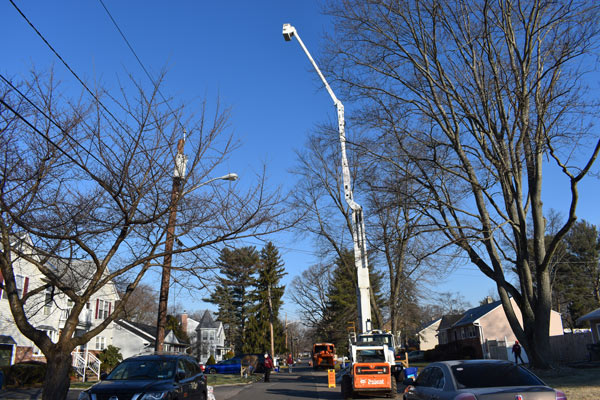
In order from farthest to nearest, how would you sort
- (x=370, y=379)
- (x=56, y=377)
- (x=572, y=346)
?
(x=572, y=346) < (x=370, y=379) < (x=56, y=377)

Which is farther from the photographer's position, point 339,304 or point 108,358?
point 339,304

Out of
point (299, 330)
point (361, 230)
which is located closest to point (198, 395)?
point (361, 230)

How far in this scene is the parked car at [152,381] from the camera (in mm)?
9289

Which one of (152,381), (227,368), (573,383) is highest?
(152,381)

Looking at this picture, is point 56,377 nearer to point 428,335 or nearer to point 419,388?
point 419,388

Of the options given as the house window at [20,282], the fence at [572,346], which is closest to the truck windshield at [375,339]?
the fence at [572,346]

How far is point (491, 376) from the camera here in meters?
6.99

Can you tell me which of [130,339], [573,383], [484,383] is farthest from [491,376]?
[130,339]

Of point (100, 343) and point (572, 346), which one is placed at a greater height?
point (100, 343)

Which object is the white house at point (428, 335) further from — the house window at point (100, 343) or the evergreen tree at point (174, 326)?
the house window at point (100, 343)

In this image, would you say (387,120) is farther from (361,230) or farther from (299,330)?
(299,330)

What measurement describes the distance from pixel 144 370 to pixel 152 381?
0.86m

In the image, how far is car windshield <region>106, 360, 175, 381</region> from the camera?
10.4 m

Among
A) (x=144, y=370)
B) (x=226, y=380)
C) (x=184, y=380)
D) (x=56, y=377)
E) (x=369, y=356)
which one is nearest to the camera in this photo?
(x=56, y=377)
